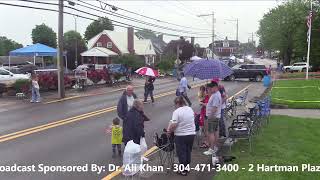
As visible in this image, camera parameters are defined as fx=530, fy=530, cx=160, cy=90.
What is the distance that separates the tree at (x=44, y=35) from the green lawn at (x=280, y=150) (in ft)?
324

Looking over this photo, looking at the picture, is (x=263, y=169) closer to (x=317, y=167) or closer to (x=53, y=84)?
(x=317, y=167)

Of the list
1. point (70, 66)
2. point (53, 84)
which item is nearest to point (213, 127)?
point (53, 84)

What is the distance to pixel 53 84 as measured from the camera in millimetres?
32531

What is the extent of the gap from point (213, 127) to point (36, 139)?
17.5 ft

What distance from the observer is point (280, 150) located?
12578 millimetres

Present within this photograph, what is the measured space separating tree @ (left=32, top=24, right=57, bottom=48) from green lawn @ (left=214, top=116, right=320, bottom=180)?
3886 inches

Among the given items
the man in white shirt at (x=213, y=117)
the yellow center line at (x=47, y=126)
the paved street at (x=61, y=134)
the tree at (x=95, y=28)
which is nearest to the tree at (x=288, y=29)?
the tree at (x=95, y=28)

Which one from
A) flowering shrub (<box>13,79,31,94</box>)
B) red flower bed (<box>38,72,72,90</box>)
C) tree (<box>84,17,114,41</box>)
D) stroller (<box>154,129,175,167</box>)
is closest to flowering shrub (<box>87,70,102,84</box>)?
red flower bed (<box>38,72,72,90</box>)

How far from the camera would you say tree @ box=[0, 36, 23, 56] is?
11961 centimetres

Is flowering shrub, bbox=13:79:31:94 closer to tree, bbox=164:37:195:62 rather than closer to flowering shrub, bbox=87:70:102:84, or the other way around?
flowering shrub, bbox=87:70:102:84

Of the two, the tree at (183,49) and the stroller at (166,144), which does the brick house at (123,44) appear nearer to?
the tree at (183,49)

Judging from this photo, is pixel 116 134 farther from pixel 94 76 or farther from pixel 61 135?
pixel 94 76

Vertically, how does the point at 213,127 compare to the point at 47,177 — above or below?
above

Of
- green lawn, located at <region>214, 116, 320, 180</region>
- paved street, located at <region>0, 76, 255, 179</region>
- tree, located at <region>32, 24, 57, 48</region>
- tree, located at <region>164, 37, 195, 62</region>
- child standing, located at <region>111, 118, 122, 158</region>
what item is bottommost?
paved street, located at <region>0, 76, 255, 179</region>
